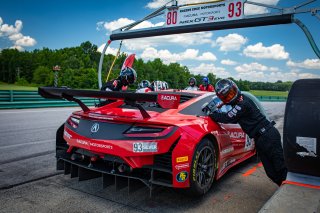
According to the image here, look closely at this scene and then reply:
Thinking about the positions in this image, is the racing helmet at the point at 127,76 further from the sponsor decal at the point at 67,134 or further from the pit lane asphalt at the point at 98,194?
the sponsor decal at the point at 67,134

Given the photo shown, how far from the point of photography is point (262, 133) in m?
3.99

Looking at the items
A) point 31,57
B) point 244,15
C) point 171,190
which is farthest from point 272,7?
point 31,57

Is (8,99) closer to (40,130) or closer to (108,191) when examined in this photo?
(40,130)

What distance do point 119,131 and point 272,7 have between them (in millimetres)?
8185

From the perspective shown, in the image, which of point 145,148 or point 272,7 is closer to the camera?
point 145,148

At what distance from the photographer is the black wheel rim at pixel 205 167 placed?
3.56 meters

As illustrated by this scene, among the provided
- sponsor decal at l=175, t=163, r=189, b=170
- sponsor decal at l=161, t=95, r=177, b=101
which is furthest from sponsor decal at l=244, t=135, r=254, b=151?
sponsor decal at l=161, t=95, r=177, b=101

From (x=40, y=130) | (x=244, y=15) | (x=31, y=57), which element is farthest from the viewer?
(x=31, y=57)

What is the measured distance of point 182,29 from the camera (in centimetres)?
1189

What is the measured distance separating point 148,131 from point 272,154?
1746mm

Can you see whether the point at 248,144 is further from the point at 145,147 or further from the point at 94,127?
the point at 94,127

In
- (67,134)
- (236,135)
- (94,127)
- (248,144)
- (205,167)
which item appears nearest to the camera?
(94,127)

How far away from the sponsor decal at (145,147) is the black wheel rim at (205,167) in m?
0.65

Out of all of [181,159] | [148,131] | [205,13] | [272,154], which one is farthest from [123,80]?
[205,13]
